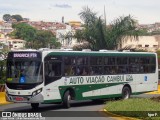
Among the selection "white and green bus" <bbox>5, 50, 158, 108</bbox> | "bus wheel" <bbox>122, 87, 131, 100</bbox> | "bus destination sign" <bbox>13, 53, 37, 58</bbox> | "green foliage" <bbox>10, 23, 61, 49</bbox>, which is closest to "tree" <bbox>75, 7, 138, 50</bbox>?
"white and green bus" <bbox>5, 50, 158, 108</bbox>

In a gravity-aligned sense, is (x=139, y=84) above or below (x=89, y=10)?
below

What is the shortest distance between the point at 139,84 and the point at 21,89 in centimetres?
989

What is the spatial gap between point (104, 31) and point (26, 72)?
19.8m

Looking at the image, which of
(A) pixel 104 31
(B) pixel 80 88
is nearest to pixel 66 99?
(B) pixel 80 88

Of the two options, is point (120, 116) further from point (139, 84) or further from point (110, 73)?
point (139, 84)

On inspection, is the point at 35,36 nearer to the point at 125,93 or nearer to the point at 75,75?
the point at 125,93

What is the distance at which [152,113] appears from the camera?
17750 mm

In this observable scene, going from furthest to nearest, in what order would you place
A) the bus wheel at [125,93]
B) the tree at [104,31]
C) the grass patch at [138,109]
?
the tree at [104,31]
the bus wheel at [125,93]
the grass patch at [138,109]

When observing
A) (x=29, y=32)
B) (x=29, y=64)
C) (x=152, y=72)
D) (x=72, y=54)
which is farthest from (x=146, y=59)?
(x=29, y=32)

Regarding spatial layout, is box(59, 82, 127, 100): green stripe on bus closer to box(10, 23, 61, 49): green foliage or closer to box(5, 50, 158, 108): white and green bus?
box(5, 50, 158, 108): white and green bus

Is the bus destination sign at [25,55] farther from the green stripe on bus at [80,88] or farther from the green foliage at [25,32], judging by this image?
the green foliage at [25,32]

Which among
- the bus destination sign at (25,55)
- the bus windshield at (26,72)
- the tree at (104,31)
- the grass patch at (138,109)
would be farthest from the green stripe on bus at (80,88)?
the tree at (104,31)

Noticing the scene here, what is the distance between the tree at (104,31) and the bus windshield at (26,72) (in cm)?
1891

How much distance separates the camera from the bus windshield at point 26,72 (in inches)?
844
